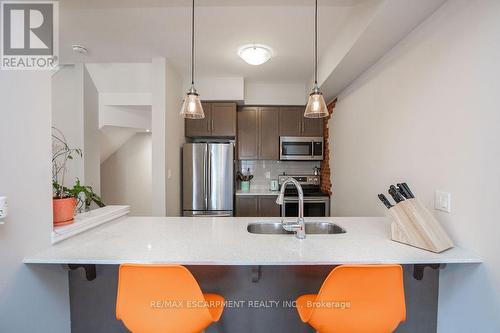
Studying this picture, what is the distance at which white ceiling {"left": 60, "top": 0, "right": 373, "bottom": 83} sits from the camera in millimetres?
1884

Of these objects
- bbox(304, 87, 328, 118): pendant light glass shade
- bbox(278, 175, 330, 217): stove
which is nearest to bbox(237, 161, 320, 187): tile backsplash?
bbox(278, 175, 330, 217): stove

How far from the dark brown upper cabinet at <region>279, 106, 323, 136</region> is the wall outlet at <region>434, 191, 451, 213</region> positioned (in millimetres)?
2463

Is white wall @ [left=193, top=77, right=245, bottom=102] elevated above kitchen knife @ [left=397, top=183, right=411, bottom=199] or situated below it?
above

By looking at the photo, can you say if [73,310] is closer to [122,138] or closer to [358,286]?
[358,286]

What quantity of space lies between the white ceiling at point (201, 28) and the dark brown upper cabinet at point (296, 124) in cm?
85

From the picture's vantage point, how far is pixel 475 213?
1.12 metres

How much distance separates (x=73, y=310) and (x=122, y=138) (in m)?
4.19

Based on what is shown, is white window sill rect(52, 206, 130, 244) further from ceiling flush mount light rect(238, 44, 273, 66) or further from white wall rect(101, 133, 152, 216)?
white wall rect(101, 133, 152, 216)

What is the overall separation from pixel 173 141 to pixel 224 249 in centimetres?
227

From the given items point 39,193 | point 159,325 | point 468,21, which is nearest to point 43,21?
point 39,193

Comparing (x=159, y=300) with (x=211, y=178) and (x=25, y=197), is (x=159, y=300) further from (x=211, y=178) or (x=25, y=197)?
(x=211, y=178)

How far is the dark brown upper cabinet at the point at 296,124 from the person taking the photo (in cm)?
371

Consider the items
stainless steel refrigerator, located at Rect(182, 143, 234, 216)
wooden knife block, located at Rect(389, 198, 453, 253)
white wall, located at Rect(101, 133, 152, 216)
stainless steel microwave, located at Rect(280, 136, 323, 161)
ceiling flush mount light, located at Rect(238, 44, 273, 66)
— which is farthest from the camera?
white wall, located at Rect(101, 133, 152, 216)

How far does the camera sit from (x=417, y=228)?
119cm
